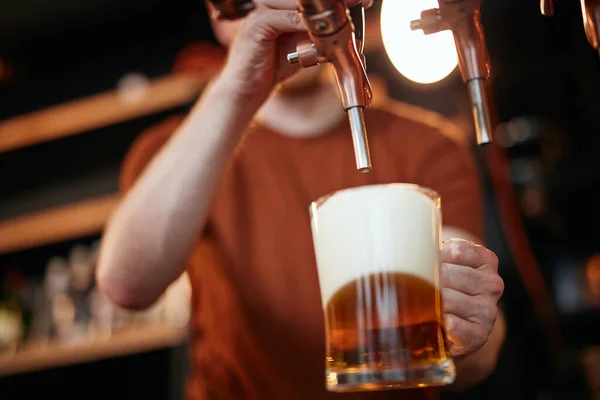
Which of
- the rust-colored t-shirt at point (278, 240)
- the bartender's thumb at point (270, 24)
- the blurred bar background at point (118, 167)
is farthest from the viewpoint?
the blurred bar background at point (118, 167)

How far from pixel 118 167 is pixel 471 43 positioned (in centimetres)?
251

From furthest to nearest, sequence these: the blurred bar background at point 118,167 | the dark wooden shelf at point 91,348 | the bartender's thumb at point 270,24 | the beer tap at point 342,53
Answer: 1. the blurred bar background at point 118,167
2. the dark wooden shelf at point 91,348
3. the bartender's thumb at point 270,24
4. the beer tap at point 342,53

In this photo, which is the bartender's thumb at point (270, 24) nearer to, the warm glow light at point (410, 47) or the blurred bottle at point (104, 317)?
the warm glow light at point (410, 47)

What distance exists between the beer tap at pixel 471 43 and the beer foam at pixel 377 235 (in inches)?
3.6

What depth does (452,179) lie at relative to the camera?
1.13 meters

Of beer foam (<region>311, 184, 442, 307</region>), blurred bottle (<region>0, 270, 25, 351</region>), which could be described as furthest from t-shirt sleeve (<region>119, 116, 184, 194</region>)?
blurred bottle (<region>0, 270, 25, 351</region>)

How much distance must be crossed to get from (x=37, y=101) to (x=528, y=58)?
2.21 meters

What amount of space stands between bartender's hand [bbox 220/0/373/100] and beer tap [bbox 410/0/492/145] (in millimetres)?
96

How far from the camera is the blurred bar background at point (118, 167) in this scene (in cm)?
238

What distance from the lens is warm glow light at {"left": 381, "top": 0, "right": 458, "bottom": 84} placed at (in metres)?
1.32

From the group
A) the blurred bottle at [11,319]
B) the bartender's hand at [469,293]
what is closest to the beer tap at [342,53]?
the bartender's hand at [469,293]

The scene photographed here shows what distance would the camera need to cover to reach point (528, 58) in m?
2.65

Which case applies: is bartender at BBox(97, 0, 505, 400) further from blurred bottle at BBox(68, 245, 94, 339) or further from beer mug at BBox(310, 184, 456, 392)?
blurred bottle at BBox(68, 245, 94, 339)

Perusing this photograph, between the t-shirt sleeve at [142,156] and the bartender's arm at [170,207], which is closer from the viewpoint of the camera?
the bartender's arm at [170,207]
